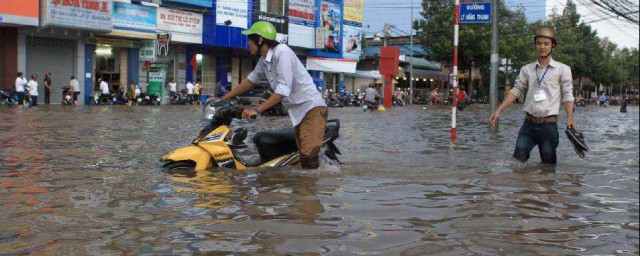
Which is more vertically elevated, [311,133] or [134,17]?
[134,17]

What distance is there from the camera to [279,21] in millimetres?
37500

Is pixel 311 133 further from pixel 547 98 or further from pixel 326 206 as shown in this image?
pixel 547 98

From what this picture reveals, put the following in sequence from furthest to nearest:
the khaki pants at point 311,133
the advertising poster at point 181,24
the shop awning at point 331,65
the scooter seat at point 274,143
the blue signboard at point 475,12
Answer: the shop awning at point 331,65 → the advertising poster at point 181,24 → the blue signboard at point 475,12 → the scooter seat at point 274,143 → the khaki pants at point 311,133

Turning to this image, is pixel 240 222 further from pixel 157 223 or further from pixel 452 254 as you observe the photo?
pixel 452 254

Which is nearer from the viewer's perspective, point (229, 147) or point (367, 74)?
point (229, 147)

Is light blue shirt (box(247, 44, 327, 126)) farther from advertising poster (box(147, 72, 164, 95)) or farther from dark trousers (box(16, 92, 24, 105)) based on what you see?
advertising poster (box(147, 72, 164, 95))

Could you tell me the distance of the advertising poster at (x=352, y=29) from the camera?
4525cm

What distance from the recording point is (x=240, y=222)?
3.82 metres

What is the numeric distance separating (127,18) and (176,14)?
10.7 feet

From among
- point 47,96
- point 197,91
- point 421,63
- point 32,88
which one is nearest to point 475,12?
point 32,88

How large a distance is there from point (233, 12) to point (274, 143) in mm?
28955

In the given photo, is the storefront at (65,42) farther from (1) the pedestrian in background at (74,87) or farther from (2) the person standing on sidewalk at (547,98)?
(2) the person standing on sidewalk at (547,98)

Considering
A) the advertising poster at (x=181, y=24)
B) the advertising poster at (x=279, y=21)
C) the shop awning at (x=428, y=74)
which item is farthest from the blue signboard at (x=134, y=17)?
the shop awning at (x=428, y=74)

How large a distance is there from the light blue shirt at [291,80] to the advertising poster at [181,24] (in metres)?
26.0
